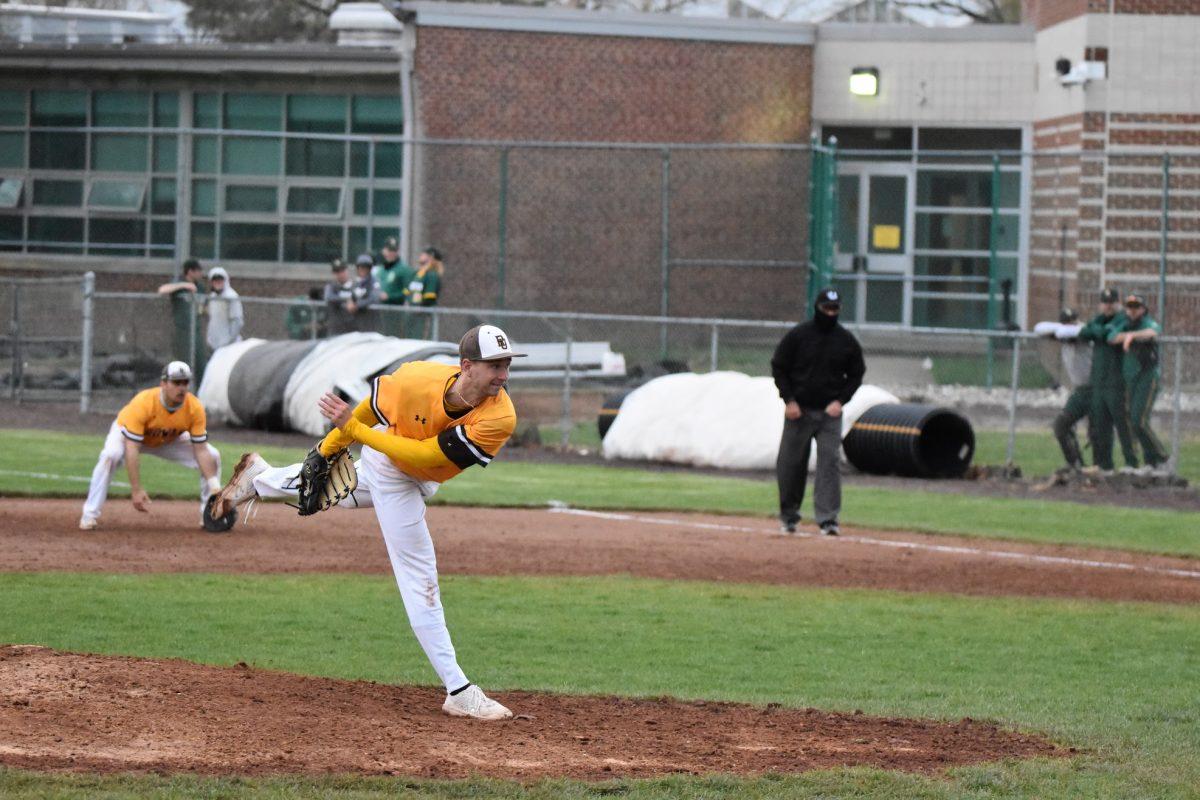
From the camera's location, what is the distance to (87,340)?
21781mm

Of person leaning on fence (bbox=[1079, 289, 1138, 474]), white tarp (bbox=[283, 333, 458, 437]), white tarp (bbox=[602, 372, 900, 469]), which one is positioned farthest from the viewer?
white tarp (bbox=[283, 333, 458, 437])

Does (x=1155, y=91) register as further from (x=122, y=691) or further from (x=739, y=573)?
(x=122, y=691)

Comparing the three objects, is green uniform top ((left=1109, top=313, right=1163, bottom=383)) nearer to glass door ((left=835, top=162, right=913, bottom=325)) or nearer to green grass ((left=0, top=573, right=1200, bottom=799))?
green grass ((left=0, top=573, right=1200, bottom=799))

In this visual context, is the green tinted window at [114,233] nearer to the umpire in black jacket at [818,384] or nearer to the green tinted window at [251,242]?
the green tinted window at [251,242]

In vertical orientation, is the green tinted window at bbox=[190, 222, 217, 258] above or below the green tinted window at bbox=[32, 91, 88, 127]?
below

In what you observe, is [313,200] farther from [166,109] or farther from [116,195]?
[166,109]

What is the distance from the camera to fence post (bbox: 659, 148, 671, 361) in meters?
26.1

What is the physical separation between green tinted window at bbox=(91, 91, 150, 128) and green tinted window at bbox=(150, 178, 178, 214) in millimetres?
2121

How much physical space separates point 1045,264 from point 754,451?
9933 millimetres

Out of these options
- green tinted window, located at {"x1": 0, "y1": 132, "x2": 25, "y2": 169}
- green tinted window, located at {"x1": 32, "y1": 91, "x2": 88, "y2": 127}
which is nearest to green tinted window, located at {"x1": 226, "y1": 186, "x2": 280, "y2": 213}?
green tinted window, located at {"x1": 32, "y1": 91, "x2": 88, "y2": 127}

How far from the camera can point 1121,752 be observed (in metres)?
8.03

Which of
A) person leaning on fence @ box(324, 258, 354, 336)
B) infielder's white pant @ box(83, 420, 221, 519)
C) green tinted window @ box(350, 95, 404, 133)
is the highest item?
green tinted window @ box(350, 95, 404, 133)

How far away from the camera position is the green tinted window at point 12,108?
109ft

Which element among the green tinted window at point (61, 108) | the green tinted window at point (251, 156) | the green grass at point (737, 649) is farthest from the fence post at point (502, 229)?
the green grass at point (737, 649)
